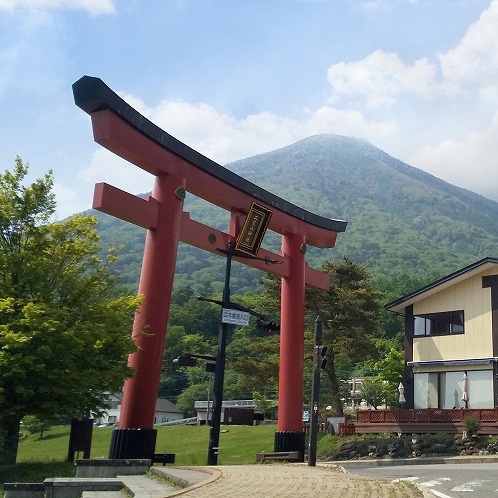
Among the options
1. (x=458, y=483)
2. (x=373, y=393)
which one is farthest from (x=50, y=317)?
(x=373, y=393)

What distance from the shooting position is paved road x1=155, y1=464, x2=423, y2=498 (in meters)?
10.3

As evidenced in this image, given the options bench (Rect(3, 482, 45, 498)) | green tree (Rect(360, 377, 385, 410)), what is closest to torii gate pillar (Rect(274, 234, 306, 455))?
bench (Rect(3, 482, 45, 498))

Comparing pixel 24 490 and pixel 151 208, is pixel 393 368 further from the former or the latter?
pixel 24 490

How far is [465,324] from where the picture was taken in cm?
3328

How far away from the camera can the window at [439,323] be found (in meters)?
33.8

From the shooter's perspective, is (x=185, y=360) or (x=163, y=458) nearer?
(x=163, y=458)

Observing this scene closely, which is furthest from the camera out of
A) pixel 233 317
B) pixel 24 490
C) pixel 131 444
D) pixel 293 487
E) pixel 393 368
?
pixel 393 368

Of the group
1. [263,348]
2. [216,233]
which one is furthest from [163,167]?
[263,348]

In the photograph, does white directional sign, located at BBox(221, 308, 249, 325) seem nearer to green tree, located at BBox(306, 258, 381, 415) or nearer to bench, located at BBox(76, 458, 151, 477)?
bench, located at BBox(76, 458, 151, 477)

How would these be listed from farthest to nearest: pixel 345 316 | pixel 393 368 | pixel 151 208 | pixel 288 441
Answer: pixel 393 368 < pixel 345 316 < pixel 288 441 < pixel 151 208

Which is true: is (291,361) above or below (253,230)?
below

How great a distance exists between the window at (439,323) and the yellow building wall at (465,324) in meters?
0.24

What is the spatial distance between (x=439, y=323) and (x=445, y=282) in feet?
7.49

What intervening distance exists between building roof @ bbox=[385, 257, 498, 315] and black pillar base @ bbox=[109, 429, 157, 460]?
64.9 ft
